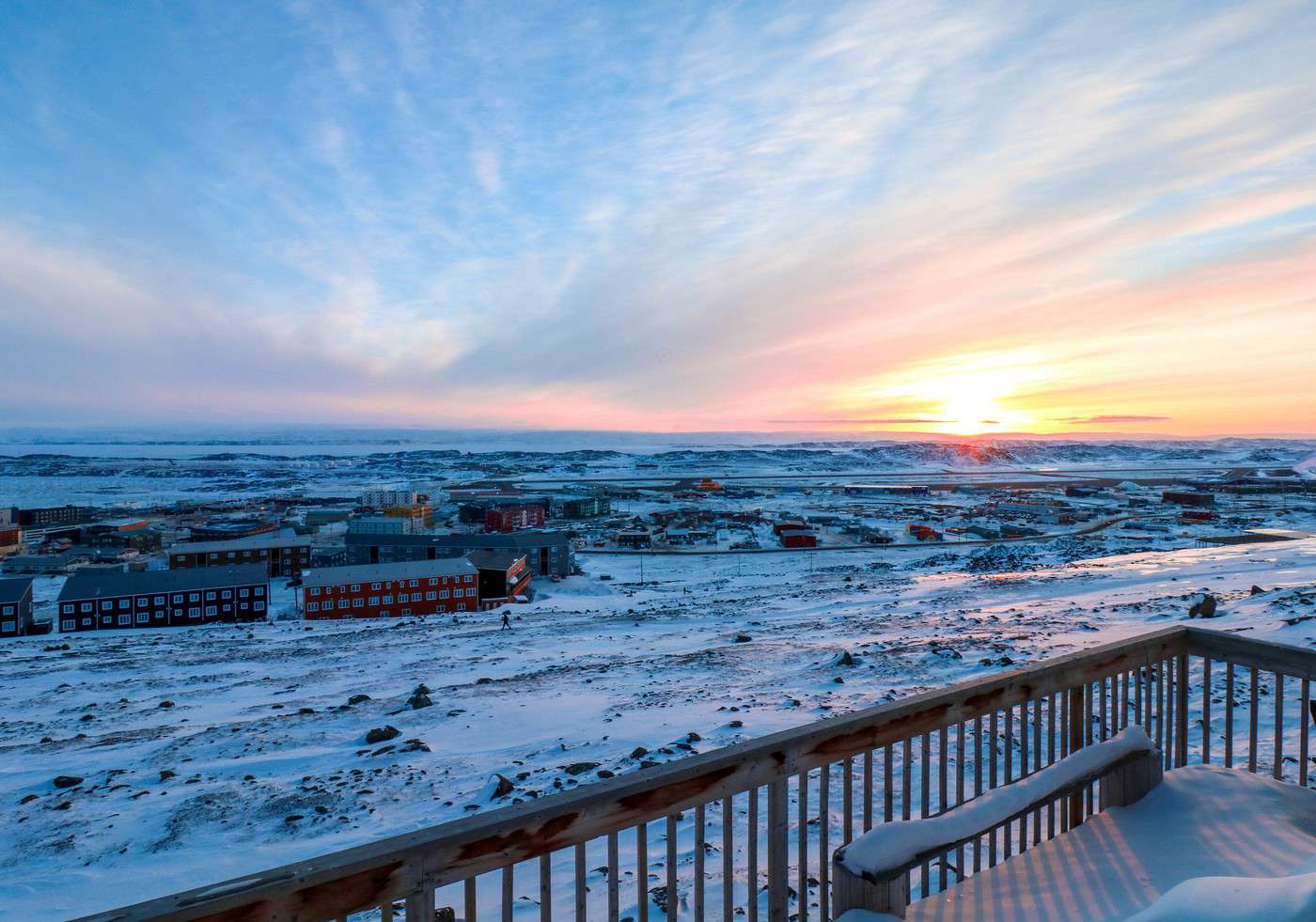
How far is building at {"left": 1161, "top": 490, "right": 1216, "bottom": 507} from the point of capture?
6999 centimetres

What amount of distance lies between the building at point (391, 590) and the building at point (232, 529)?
27.8 metres

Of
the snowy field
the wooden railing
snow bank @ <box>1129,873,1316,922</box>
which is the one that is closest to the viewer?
snow bank @ <box>1129,873,1316,922</box>

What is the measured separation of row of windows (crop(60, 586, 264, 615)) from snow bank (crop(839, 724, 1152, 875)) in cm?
3462

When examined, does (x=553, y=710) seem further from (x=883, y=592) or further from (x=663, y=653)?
(x=883, y=592)

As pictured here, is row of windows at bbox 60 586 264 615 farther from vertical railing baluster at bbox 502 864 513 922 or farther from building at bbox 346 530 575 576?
vertical railing baluster at bbox 502 864 513 922

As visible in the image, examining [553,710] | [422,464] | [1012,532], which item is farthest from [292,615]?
[422,464]

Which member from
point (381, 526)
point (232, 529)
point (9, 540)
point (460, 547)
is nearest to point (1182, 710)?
point (460, 547)

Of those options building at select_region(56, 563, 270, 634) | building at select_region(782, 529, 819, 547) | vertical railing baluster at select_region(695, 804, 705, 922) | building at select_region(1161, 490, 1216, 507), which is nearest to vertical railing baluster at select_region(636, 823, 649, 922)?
vertical railing baluster at select_region(695, 804, 705, 922)

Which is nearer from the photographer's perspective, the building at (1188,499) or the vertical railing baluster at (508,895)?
the vertical railing baluster at (508,895)

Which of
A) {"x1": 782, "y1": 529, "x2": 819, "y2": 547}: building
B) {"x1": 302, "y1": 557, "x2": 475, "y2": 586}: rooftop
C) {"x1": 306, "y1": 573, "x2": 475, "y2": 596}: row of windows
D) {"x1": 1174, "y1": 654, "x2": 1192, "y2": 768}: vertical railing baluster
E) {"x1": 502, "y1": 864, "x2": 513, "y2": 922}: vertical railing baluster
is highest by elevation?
{"x1": 502, "y1": 864, "x2": 513, "y2": 922}: vertical railing baluster

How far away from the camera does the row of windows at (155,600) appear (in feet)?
95.2

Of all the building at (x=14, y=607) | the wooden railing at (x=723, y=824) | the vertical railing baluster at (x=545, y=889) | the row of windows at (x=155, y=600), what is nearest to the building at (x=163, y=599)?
the row of windows at (x=155, y=600)

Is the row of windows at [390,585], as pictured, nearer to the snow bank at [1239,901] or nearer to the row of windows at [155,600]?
the row of windows at [155,600]

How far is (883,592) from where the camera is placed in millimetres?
26375
